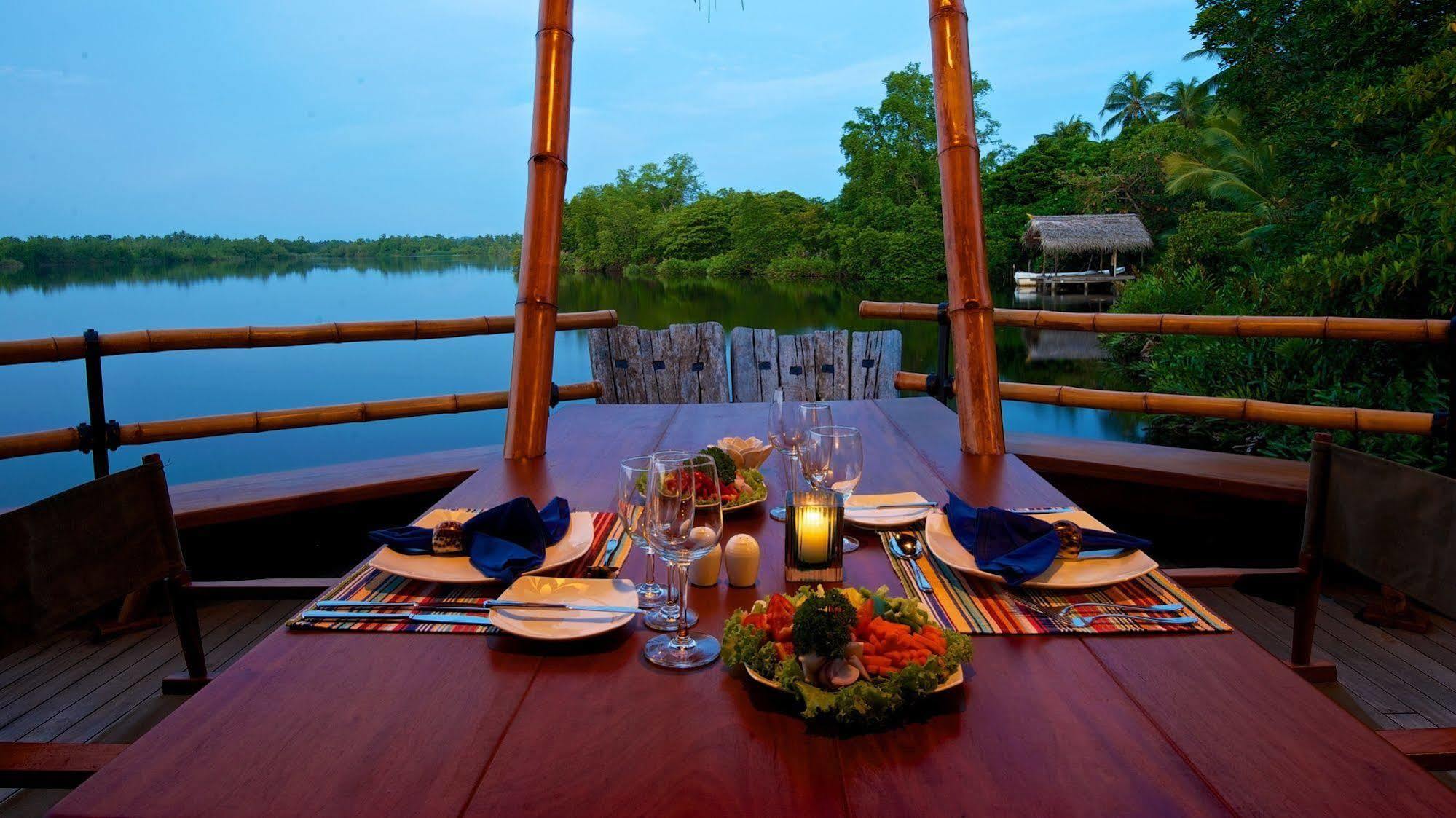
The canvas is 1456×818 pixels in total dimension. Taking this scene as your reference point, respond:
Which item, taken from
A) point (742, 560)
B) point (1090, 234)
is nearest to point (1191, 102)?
point (1090, 234)

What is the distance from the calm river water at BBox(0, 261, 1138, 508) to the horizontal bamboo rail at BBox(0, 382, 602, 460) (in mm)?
1748

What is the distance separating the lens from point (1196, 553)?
3271mm

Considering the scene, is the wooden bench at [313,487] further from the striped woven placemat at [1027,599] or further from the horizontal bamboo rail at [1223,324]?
the striped woven placemat at [1027,599]

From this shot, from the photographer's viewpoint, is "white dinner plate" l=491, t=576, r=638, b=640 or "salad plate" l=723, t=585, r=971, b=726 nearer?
"salad plate" l=723, t=585, r=971, b=726

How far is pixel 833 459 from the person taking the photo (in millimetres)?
1340

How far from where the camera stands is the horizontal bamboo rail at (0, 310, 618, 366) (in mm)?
2545

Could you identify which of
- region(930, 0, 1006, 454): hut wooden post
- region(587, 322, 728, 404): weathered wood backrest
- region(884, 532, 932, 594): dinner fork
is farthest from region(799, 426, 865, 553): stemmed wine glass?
region(587, 322, 728, 404): weathered wood backrest

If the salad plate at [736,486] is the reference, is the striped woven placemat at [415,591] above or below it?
below

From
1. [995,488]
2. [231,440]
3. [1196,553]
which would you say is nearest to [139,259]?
[231,440]

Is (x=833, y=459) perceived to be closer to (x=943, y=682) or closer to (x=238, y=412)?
(x=943, y=682)

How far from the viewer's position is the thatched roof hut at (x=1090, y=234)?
59.2ft

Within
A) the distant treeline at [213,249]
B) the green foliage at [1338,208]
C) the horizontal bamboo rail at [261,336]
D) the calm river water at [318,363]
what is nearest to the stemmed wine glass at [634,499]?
the horizontal bamboo rail at [261,336]

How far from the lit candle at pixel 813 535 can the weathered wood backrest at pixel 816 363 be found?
3.01 meters

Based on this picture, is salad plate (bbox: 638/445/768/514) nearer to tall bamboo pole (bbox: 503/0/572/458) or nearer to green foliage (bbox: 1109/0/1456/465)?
tall bamboo pole (bbox: 503/0/572/458)
